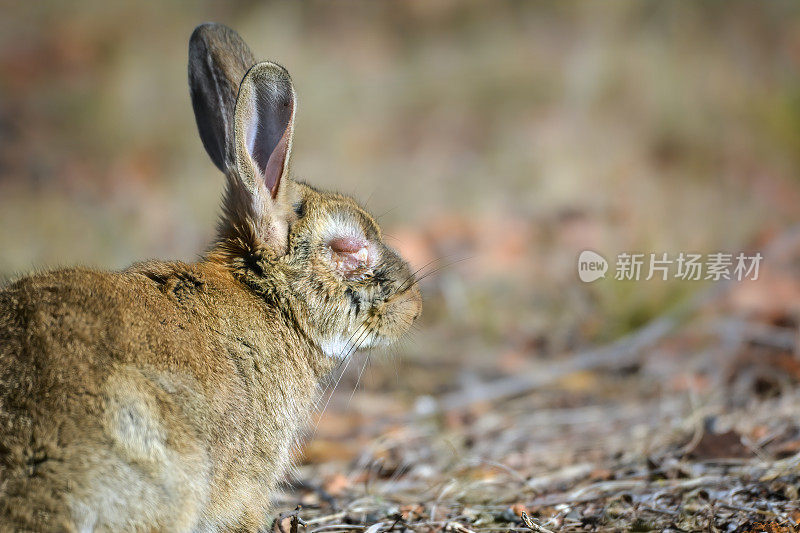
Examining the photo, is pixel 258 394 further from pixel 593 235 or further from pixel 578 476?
pixel 593 235

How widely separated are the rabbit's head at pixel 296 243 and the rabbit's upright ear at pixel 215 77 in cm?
9

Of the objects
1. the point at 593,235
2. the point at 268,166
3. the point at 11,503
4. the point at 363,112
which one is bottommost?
the point at 11,503

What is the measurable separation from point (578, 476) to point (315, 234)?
6.49ft

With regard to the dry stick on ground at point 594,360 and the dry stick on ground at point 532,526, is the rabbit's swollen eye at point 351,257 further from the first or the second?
the dry stick on ground at point 594,360

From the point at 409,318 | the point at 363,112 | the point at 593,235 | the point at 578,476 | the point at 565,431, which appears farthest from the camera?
the point at 363,112

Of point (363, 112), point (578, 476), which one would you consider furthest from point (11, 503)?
point (363, 112)

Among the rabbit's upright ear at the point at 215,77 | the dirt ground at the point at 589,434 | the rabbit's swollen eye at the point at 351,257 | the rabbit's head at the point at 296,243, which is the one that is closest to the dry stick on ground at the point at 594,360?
the dirt ground at the point at 589,434

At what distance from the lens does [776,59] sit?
9.91m

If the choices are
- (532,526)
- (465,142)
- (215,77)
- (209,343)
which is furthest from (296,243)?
(465,142)

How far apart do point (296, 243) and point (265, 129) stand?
0.50 meters

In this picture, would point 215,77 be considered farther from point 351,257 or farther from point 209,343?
point 209,343

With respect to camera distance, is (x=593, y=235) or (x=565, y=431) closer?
(x=565, y=431)

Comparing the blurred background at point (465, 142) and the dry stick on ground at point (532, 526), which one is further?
the blurred background at point (465, 142)

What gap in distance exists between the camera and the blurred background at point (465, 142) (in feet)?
23.4
